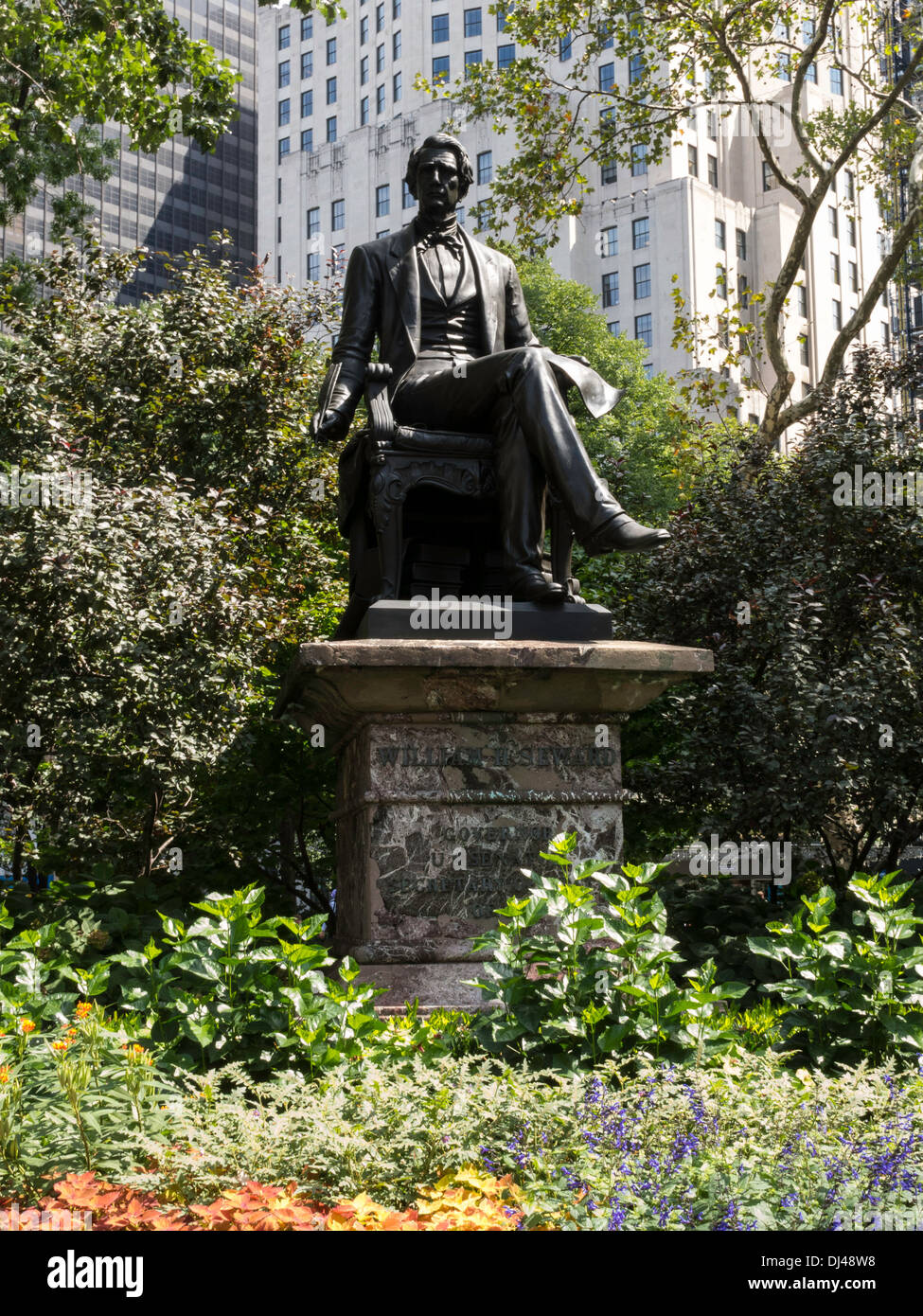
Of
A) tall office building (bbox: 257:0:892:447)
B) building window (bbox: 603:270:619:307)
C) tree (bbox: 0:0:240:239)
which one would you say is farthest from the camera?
building window (bbox: 603:270:619:307)

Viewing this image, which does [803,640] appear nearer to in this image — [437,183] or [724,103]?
[437,183]

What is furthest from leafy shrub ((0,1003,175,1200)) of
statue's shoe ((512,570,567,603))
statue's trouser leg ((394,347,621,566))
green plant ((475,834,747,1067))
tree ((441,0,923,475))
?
tree ((441,0,923,475))

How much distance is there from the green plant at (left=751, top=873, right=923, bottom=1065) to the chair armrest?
3.20m

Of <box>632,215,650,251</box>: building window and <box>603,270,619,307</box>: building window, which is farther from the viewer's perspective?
<box>603,270,619,307</box>: building window

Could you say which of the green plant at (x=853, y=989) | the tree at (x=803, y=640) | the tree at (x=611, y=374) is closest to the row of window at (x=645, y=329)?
the tree at (x=611, y=374)

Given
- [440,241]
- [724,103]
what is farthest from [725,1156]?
[724,103]

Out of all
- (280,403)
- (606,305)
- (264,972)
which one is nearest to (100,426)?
(280,403)

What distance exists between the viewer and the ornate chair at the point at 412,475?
661 centimetres

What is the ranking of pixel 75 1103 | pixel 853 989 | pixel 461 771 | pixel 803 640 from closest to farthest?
1. pixel 75 1103
2. pixel 853 989
3. pixel 461 771
4. pixel 803 640

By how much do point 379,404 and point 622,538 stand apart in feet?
5.22

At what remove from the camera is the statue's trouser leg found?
634 cm

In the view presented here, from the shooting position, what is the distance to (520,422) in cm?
655

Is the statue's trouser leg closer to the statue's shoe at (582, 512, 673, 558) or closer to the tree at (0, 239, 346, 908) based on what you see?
the statue's shoe at (582, 512, 673, 558)
